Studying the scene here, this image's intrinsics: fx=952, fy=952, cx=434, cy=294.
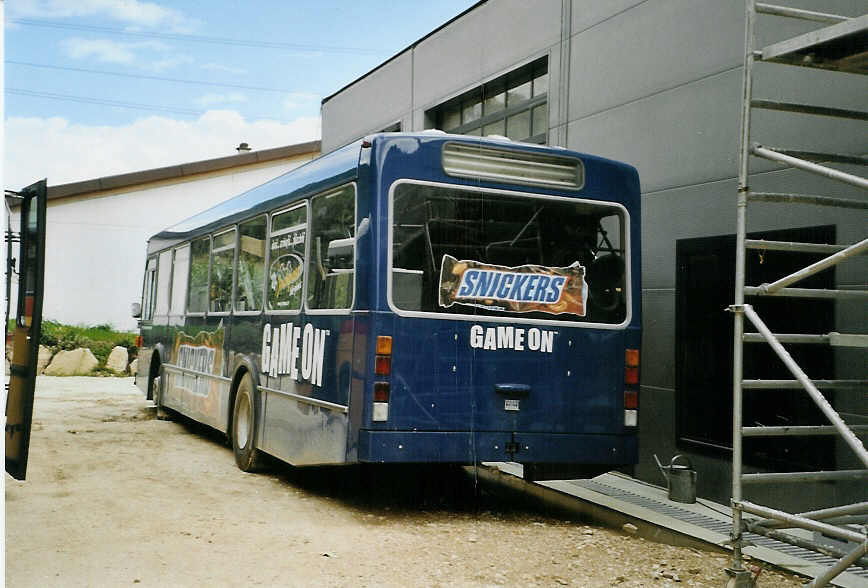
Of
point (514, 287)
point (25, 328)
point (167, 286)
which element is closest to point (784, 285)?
point (514, 287)

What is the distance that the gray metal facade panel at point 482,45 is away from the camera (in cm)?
1176

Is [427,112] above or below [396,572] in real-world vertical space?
above

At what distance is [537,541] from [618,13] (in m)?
6.00

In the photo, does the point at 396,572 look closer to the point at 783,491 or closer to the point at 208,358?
the point at 783,491

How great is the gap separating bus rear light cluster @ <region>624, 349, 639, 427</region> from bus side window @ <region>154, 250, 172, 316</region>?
26.7 feet

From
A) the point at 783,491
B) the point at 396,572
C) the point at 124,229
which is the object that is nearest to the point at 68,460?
the point at 396,572

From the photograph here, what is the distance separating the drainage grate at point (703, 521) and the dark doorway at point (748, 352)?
2.54ft

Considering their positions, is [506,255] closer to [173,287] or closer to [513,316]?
[513,316]

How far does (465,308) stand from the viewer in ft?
24.4

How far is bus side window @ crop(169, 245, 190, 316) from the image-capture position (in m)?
12.9

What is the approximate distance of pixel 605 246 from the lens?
789cm

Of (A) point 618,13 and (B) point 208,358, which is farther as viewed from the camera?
(B) point 208,358

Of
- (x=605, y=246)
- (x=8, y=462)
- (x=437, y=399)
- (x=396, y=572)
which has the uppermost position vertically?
(x=605, y=246)

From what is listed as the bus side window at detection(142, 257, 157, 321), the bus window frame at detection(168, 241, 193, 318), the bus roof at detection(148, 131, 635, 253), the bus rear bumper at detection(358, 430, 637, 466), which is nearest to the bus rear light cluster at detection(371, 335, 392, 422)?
the bus rear bumper at detection(358, 430, 637, 466)
